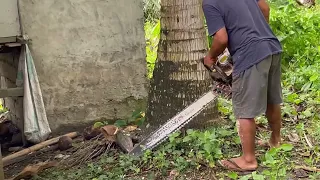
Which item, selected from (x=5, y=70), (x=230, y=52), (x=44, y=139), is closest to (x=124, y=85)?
(x=44, y=139)

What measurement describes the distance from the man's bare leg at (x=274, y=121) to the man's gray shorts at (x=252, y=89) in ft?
0.93

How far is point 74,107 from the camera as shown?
650 centimetres

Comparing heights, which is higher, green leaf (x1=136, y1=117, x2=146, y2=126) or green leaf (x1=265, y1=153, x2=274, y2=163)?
green leaf (x1=265, y1=153, x2=274, y2=163)

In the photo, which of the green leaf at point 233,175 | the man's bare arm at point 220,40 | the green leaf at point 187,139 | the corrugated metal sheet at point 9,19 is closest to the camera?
the man's bare arm at point 220,40

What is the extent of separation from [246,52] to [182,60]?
49.5 inches

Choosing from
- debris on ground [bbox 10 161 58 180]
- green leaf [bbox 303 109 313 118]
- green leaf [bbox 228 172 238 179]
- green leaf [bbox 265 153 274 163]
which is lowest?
debris on ground [bbox 10 161 58 180]

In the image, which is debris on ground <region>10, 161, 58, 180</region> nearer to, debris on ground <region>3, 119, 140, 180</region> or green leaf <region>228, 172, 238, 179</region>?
debris on ground <region>3, 119, 140, 180</region>

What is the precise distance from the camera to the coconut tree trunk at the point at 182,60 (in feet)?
17.7

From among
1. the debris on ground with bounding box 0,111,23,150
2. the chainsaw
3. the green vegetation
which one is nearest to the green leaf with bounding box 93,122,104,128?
the green vegetation

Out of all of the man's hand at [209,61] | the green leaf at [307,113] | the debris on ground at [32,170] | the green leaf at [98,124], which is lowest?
the debris on ground at [32,170]

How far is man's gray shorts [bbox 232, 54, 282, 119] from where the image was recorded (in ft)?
14.1

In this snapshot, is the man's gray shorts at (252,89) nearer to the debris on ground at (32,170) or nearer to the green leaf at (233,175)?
the green leaf at (233,175)

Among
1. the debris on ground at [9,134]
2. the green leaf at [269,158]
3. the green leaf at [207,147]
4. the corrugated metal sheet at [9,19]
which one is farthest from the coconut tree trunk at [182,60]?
the debris on ground at [9,134]

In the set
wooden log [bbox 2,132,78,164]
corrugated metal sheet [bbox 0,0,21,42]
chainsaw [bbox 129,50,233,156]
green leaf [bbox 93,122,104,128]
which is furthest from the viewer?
green leaf [bbox 93,122,104,128]
